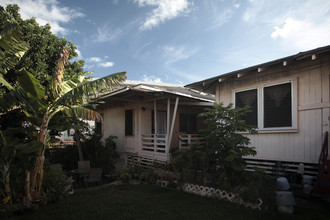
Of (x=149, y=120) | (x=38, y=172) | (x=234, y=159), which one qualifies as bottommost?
(x=38, y=172)

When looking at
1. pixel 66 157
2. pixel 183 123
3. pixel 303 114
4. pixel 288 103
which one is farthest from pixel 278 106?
pixel 66 157

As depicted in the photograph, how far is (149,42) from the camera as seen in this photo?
16.5 metres

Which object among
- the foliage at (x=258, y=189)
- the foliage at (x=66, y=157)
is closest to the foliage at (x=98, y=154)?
the foliage at (x=66, y=157)

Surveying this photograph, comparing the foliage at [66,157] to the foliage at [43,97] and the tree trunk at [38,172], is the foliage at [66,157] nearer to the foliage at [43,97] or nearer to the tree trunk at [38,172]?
the foliage at [43,97]

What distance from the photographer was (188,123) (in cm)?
1339

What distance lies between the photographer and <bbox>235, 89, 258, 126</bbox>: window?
25.5 feet

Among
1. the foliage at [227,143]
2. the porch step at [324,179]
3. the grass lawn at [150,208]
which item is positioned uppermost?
the foliage at [227,143]

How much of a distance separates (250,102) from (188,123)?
584 centimetres

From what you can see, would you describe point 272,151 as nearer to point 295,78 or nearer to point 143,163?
point 295,78

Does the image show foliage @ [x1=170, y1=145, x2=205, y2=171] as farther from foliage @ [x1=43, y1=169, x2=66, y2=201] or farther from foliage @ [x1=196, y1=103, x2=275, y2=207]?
foliage @ [x1=43, y1=169, x2=66, y2=201]

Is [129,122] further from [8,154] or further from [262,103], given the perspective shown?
[8,154]

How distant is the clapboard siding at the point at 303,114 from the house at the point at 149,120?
3.45 metres

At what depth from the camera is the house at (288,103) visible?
614cm

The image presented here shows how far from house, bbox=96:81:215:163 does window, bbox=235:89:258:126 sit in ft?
7.66
